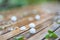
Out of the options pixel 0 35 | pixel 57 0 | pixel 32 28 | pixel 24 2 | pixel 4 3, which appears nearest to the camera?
pixel 0 35

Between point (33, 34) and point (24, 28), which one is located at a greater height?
point (24, 28)

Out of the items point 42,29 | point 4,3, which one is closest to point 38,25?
point 42,29

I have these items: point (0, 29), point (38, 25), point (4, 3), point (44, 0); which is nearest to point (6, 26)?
point (0, 29)

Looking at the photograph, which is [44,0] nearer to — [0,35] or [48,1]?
[48,1]

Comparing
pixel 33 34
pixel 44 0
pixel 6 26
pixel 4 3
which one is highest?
pixel 44 0

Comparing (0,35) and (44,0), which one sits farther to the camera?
(44,0)

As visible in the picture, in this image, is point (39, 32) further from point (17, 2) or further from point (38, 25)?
point (17, 2)

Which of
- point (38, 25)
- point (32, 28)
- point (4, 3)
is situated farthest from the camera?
point (4, 3)

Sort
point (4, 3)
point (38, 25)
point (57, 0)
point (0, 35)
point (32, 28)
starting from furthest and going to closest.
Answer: point (57, 0), point (4, 3), point (38, 25), point (32, 28), point (0, 35)

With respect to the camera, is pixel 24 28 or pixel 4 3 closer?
pixel 24 28
